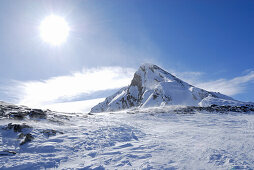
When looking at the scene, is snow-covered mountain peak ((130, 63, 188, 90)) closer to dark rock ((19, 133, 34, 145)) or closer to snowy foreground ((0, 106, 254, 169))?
snowy foreground ((0, 106, 254, 169))

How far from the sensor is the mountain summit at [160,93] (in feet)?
183

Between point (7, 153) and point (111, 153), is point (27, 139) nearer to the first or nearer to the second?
point (7, 153)

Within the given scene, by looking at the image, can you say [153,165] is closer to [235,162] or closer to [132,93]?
[235,162]

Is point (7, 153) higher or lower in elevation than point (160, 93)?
lower

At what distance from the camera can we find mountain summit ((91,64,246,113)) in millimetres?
55844

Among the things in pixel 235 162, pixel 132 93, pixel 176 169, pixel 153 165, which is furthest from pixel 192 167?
pixel 132 93

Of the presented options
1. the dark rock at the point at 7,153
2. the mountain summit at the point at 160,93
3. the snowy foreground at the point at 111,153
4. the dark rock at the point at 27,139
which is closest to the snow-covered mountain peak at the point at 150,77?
the mountain summit at the point at 160,93

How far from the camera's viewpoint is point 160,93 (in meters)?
65.5

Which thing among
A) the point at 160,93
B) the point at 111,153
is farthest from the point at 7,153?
the point at 160,93

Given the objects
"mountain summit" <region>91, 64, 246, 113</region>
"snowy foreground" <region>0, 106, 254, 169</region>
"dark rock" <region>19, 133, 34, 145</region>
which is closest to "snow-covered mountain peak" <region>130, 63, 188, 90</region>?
"mountain summit" <region>91, 64, 246, 113</region>

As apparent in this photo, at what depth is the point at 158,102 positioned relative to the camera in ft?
205

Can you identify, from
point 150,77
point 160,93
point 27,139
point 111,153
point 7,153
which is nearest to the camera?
point 7,153

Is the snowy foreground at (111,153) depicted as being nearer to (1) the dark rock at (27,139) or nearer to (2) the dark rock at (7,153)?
(2) the dark rock at (7,153)

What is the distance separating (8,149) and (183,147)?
8.09m
